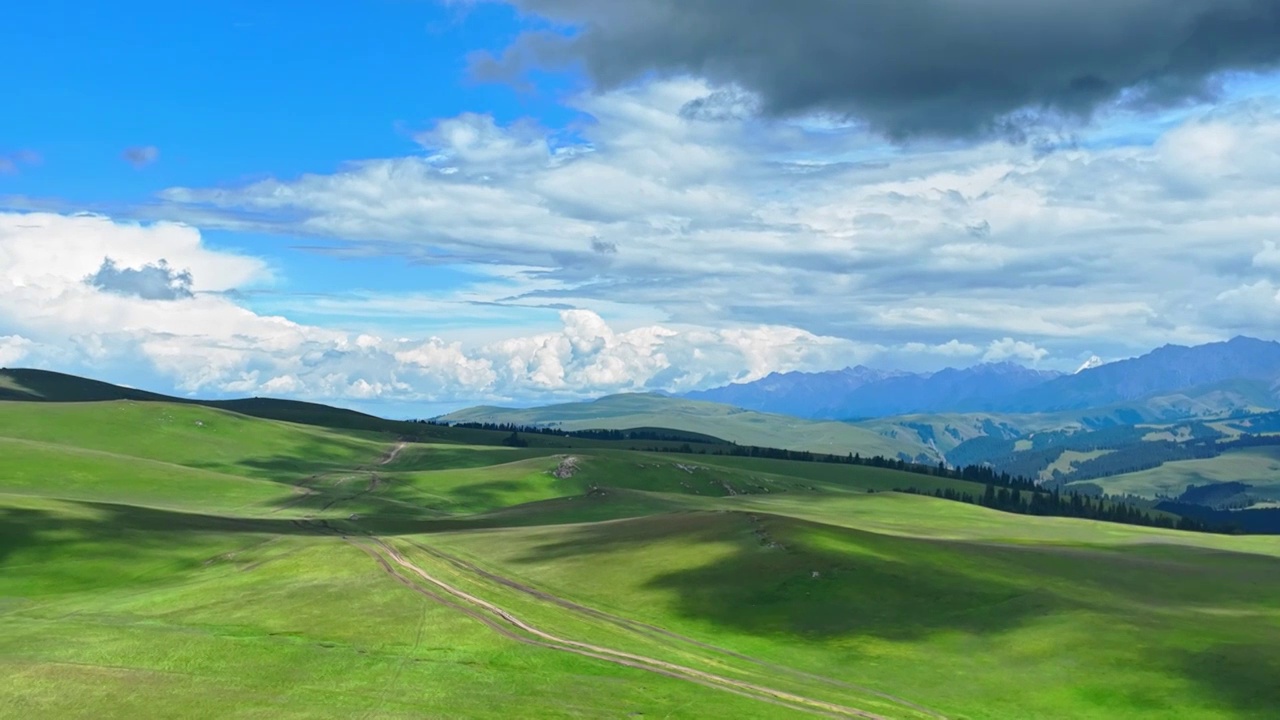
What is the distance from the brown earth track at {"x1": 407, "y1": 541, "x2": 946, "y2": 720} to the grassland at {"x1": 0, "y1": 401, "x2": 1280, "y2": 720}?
0.42m

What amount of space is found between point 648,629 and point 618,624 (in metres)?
2.72

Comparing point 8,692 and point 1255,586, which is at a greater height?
point 1255,586

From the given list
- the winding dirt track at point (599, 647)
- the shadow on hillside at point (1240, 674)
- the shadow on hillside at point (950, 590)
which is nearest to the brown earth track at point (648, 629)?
the winding dirt track at point (599, 647)

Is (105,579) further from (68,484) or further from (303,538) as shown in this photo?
(68,484)

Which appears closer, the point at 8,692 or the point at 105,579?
the point at 8,692

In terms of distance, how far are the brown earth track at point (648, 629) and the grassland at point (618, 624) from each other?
1.37 ft

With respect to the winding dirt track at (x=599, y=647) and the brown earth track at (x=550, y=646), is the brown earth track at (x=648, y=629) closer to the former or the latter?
the winding dirt track at (x=599, y=647)

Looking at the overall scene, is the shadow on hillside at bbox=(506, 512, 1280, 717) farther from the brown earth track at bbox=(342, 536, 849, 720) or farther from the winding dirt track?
the brown earth track at bbox=(342, 536, 849, 720)

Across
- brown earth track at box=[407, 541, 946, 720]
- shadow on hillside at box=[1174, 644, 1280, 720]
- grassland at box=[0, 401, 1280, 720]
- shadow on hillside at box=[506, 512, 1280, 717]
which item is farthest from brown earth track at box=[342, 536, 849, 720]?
shadow on hillside at box=[1174, 644, 1280, 720]

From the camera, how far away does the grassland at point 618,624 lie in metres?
55.8

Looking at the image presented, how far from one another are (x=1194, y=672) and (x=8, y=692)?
235 feet

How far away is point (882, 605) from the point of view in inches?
3425

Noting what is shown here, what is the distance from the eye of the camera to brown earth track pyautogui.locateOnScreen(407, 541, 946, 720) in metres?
64.9

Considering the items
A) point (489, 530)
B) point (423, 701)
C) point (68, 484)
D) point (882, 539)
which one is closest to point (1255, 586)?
point (882, 539)
